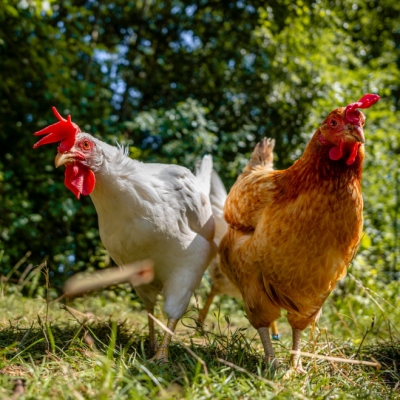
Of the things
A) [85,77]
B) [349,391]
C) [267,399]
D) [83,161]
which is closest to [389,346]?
[349,391]

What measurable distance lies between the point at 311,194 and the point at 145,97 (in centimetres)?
508

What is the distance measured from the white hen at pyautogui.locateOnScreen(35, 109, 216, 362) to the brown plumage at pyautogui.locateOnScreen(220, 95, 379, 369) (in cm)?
40

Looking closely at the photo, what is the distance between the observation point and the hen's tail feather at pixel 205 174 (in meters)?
3.49

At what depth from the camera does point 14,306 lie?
143 inches

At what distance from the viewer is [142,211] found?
2.43 m

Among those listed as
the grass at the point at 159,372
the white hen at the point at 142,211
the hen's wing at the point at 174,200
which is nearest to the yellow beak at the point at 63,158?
the white hen at the point at 142,211

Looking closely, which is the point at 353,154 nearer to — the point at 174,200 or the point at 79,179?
the point at 174,200

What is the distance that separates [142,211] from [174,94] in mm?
4505

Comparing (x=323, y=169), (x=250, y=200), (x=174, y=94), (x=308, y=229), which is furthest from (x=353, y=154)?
(x=174, y=94)

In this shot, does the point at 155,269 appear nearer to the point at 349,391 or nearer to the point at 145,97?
the point at 349,391

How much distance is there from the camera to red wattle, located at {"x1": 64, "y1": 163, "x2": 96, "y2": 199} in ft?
7.63

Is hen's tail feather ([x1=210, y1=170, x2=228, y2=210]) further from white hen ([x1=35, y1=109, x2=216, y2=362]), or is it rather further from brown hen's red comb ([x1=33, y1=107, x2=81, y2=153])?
brown hen's red comb ([x1=33, y1=107, x2=81, y2=153])

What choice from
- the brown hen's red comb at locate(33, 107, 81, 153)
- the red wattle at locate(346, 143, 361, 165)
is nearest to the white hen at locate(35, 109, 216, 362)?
the brown hen's red comb at locate(33, 107, 81, 153)

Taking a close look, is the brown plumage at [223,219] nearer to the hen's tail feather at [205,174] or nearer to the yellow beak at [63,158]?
the hen's tail feather at [205,174]
